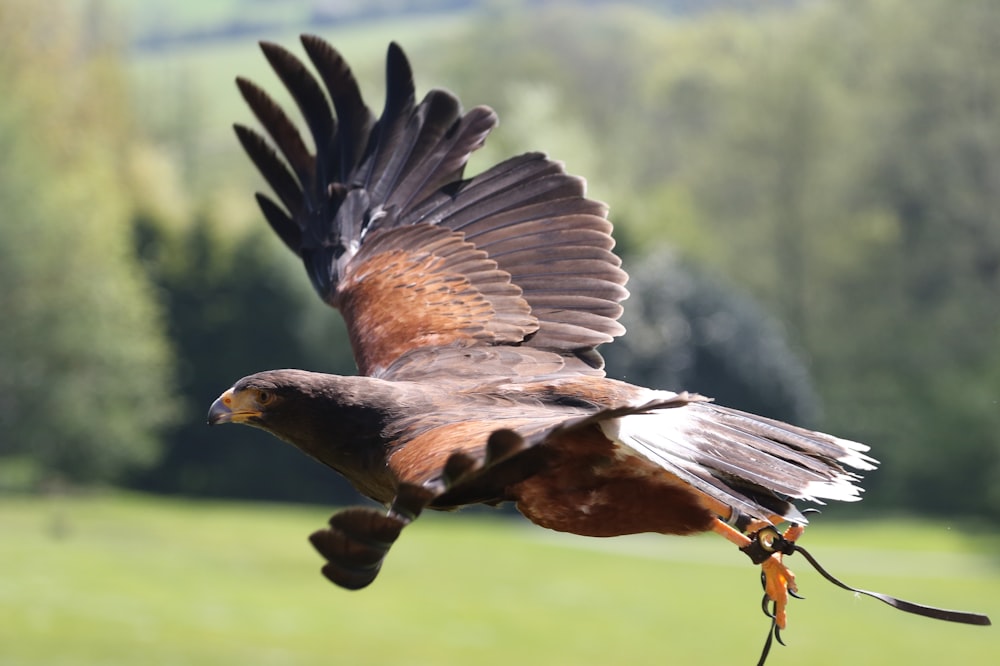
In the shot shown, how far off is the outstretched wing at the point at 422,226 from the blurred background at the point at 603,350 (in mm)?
25743

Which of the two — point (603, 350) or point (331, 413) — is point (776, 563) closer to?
point (331, 413)

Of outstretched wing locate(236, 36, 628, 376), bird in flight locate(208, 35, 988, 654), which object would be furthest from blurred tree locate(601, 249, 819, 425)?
bird in flight locate(208, 35, 988, 654)

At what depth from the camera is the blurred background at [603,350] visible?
3775cm

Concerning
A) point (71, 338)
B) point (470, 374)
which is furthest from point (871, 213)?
point (470, 374)

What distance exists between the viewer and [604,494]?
5531 millimetres

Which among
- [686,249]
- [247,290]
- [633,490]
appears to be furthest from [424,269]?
[686,249]

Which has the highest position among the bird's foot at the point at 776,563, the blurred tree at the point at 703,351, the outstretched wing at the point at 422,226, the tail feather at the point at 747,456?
the blurred tree at the point at 703,351

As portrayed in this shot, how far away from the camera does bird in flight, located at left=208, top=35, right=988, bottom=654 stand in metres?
5.25

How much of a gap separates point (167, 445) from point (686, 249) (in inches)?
893

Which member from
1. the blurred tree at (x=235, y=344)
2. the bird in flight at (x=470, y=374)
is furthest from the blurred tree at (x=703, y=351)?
the bird in flight at (x=470, y=374)

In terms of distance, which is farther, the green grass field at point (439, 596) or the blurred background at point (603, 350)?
the blurred background at point (603, 350)

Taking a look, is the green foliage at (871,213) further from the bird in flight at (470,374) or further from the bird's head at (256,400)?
the bird's head at (256,400)

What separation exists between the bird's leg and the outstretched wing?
4.87 feet

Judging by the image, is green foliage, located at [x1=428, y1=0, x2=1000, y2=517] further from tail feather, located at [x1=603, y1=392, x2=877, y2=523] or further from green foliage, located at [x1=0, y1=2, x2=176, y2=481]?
tail feather, located at [x1=603, y1=392, x2=877, y2=523]
